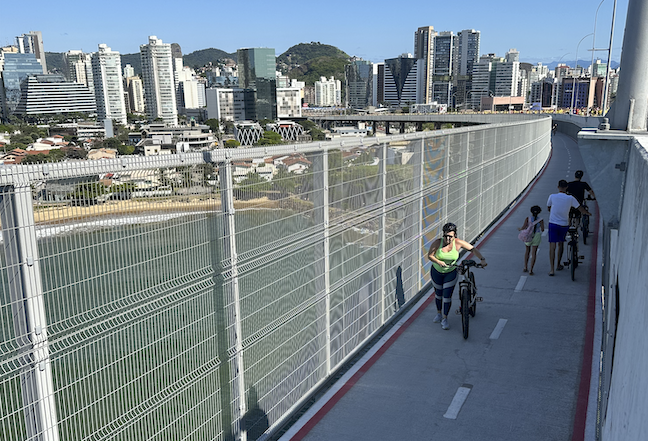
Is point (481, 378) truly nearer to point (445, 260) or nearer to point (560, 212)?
point (445, 260)

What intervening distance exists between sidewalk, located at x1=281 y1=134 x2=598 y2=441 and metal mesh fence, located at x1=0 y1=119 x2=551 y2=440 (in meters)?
Answer: 0.48

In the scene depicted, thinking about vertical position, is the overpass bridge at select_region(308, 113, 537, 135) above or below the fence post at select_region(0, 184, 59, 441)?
below

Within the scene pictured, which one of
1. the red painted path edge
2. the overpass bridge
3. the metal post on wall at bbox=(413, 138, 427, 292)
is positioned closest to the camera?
the red painted path edge

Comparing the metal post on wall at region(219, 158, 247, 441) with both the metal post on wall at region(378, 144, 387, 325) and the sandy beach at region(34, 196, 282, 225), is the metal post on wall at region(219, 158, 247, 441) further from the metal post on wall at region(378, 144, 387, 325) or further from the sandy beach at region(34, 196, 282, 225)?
the metal post on wall at region(378, 144, 387, 325)

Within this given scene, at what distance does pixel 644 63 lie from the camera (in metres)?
7.46

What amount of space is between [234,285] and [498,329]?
4.64 m

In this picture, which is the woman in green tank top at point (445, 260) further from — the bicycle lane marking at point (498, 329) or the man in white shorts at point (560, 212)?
the man in white shorts at point (560, 212)

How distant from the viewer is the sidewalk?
5.39m

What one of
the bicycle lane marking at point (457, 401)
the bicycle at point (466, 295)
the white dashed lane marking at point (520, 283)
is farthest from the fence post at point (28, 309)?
the white dashed lane marking at point (520, 283)

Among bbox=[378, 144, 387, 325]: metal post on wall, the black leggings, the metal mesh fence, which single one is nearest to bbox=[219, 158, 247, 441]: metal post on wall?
the metal mesh fence

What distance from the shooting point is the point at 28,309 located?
9.26 feet

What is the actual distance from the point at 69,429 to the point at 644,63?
7847 millimetres

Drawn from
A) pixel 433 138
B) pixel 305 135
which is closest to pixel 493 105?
pixel 305 135

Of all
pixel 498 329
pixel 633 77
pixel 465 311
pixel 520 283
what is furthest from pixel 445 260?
pixel 633 77
